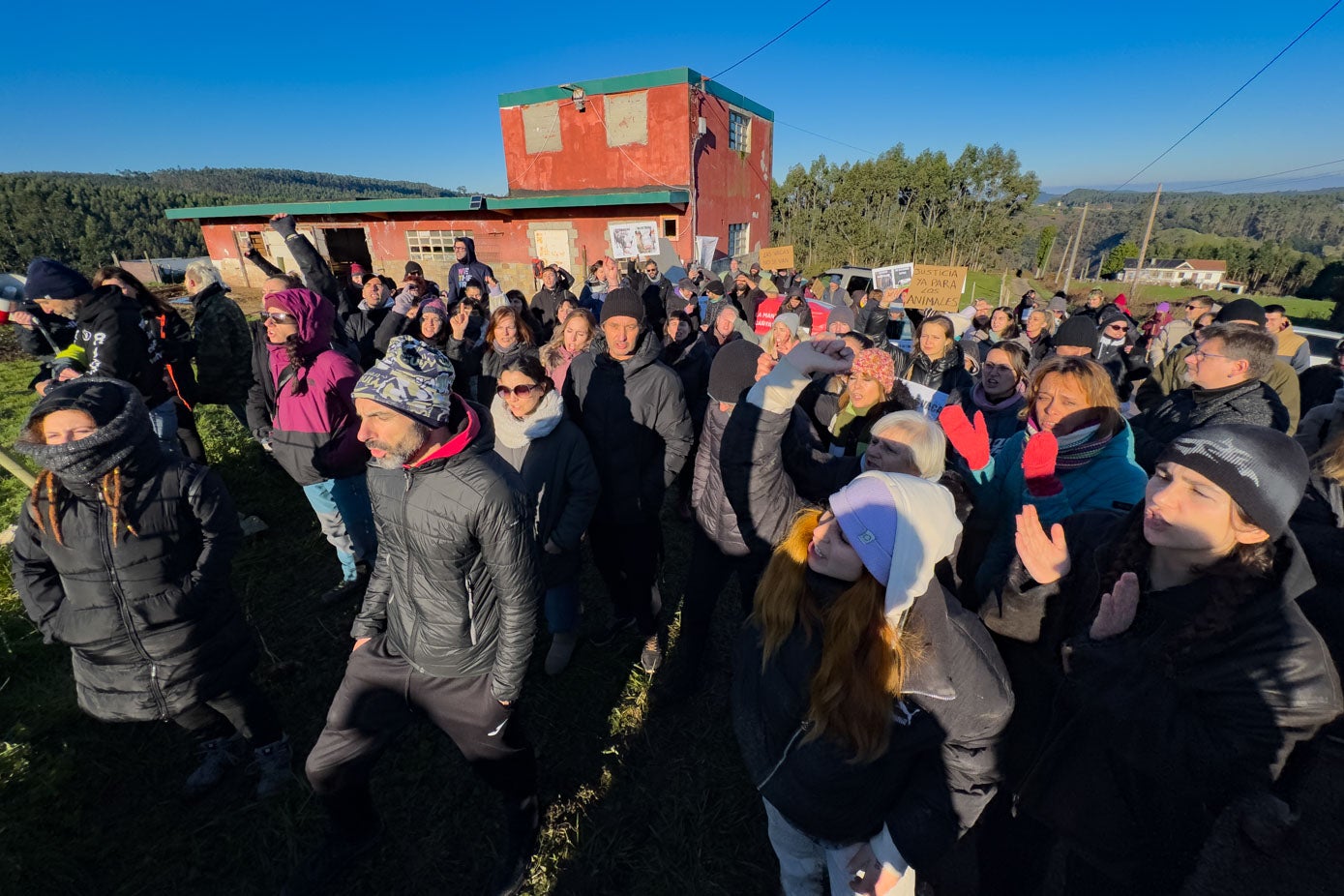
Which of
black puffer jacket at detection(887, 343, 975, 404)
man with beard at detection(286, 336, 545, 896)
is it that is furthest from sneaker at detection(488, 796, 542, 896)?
black puffer jacket at detection(887, 343, 975, 404)

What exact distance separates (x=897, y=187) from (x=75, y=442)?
43.4m

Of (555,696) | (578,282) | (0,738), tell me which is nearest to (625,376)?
(555,696)

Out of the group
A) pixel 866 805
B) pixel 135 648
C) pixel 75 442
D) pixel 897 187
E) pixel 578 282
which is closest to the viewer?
pixel 866 805

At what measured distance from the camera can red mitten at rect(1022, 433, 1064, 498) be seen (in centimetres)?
238

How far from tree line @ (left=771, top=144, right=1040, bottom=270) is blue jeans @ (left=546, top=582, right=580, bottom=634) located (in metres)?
36.7

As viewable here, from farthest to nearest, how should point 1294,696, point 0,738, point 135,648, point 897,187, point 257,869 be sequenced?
point 897,187 < point 0,738 < point 257,869 < point 135,648 < point 1294,696

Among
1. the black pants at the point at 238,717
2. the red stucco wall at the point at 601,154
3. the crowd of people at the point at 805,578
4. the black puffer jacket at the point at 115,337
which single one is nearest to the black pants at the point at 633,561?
the crowd of people at the point at 805,578

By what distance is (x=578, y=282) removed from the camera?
18.8 m

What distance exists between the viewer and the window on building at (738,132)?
21.1m

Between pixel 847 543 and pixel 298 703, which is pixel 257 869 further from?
pixel 847 543

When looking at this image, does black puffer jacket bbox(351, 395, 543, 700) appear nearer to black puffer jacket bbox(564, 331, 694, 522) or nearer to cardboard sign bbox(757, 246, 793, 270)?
black puffer jacket bbox(564, 331, 694, 522)

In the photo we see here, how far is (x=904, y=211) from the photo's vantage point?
125 ft

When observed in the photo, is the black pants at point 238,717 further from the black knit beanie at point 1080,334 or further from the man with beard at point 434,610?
the black knit beanie at point 1080,334

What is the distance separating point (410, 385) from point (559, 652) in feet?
8.13
